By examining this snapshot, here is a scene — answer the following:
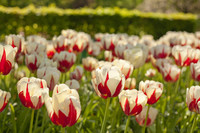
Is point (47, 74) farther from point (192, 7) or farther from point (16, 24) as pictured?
point (192, 7)

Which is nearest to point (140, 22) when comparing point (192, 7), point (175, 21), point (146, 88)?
point (175, 21)

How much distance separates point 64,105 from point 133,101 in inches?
18.9

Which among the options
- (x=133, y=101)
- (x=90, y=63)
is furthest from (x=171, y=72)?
(x=133, y=101)

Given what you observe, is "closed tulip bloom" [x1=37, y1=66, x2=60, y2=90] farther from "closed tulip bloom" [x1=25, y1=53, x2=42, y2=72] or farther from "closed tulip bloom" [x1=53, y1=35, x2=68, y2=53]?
"closed tulip bloom" [x1=53, y1=35, x2=68, y2=53]

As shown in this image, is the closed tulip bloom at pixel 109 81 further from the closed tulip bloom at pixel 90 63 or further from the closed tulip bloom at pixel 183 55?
the closed tulip bloom at pixel 90 63

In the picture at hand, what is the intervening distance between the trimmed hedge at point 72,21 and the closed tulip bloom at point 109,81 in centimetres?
758

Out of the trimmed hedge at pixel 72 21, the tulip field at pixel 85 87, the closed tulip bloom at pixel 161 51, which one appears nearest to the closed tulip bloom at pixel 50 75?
the tulip field at pixel 85 87

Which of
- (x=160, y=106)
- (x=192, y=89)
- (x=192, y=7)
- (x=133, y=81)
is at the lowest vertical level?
(x=160, y=106)

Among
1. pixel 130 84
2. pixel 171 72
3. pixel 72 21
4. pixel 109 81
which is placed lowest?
pixel 130 84

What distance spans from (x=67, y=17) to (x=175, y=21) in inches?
200

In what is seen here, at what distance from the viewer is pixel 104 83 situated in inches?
57.1

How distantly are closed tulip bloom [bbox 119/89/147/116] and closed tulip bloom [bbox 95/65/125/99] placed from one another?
75mm

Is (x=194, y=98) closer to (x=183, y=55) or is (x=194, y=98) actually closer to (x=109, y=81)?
(x=109, y=81)

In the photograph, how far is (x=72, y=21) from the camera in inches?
362
